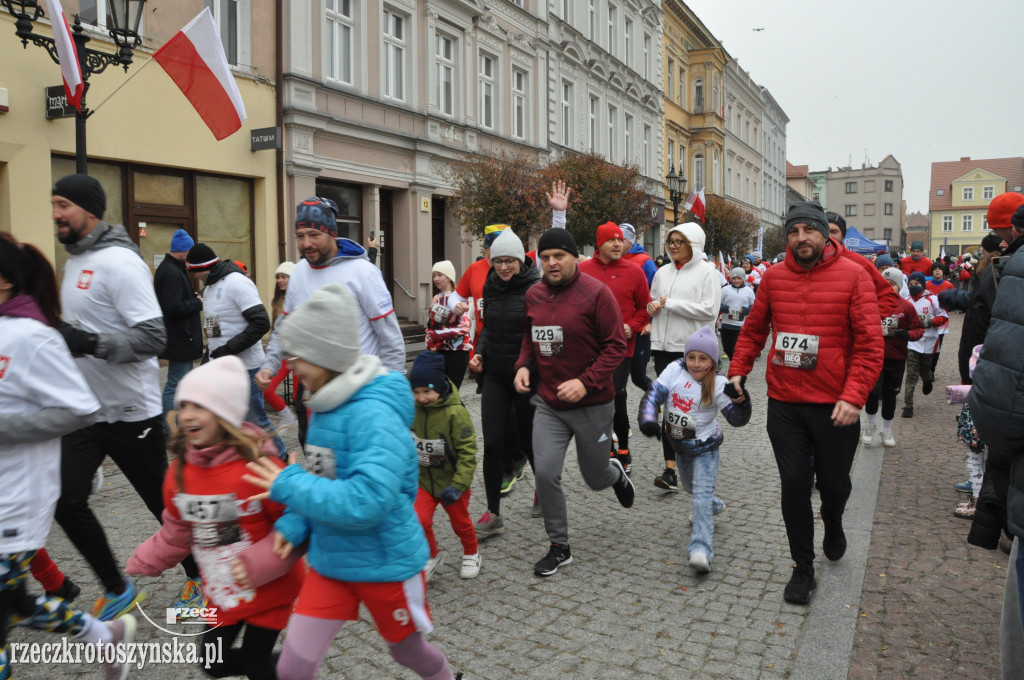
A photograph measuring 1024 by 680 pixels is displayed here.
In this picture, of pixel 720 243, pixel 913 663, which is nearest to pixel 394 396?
pixel 913 663

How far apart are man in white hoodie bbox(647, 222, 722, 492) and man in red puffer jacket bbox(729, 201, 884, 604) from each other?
2337mm

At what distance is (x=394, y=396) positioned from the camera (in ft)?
8.84

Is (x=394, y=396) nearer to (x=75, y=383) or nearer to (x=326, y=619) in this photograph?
(x=326, y=619)

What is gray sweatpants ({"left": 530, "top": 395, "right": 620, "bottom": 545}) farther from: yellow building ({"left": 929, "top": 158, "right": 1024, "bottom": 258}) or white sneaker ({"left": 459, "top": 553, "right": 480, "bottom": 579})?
yellow building ({"left": 929, "top": 158, "right": 1024, "bottom": 258})

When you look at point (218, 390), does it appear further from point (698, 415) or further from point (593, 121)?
point (593, 121)

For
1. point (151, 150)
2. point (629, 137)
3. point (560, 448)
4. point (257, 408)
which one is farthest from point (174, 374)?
point (629, 137)

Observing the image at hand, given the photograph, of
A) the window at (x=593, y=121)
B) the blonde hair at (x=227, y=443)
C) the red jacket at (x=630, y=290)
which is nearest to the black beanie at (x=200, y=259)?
the red jacket at (x=630, y=290)

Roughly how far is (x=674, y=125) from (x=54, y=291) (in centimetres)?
4060

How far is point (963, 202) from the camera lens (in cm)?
10200

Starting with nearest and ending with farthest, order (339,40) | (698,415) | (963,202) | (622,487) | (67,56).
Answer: (698,415), (622,487), (67,56), (339,40), (963,202)

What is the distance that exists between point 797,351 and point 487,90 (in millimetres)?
19872

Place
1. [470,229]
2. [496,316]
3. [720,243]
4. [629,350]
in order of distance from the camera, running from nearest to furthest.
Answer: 1. [496,316]
2. [629,350]
3. [470,229]
4. [720,243]

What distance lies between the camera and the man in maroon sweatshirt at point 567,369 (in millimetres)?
4766

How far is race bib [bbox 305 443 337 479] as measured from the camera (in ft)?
8.70
